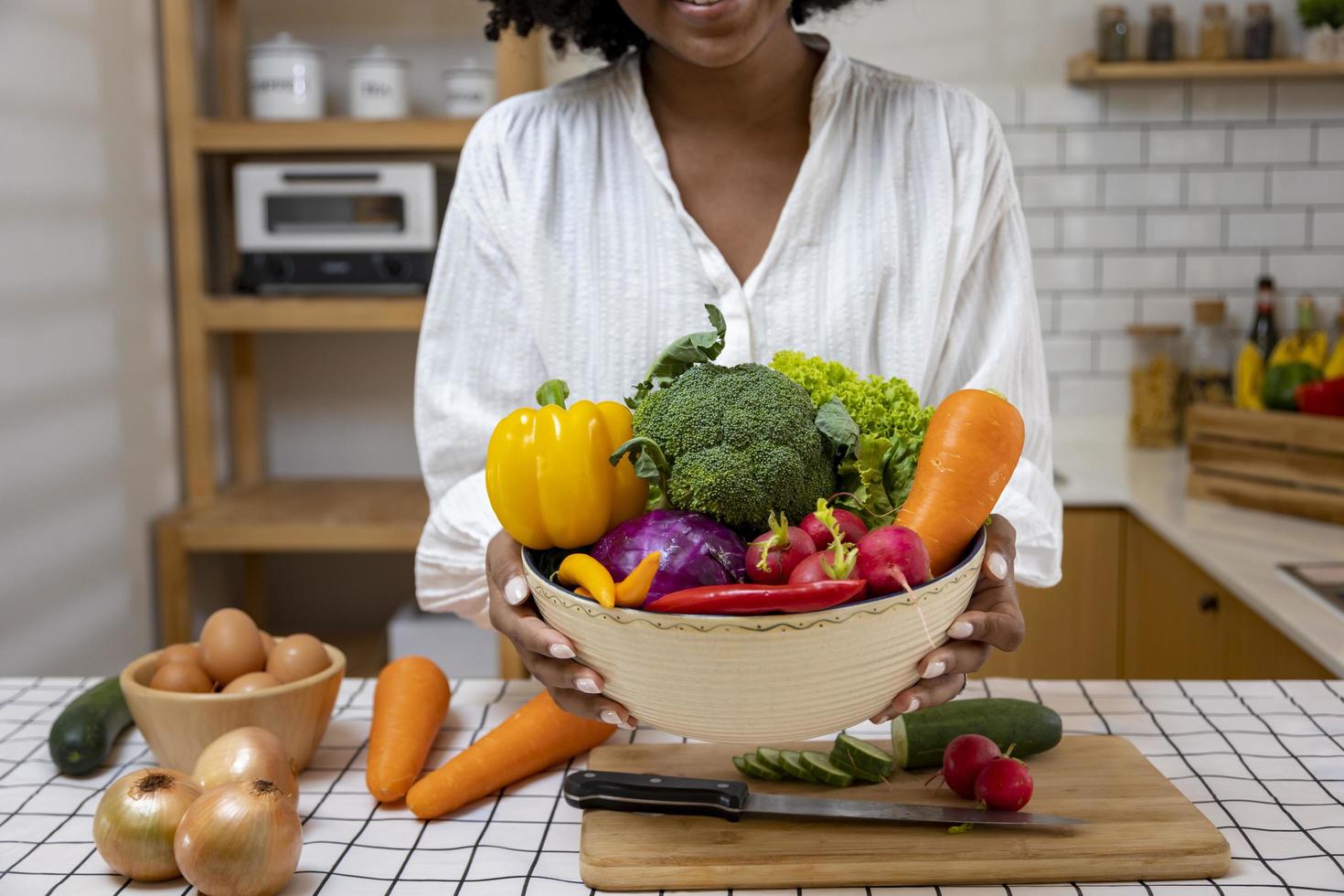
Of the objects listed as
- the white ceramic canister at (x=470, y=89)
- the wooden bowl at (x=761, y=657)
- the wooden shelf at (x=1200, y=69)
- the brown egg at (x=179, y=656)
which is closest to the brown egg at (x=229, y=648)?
the brown egg at (x=179, y=656)

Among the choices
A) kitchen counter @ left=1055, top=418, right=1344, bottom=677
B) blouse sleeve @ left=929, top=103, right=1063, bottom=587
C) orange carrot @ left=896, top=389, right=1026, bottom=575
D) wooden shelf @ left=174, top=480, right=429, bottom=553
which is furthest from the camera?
wooden shelf @ left=174, top=480, right=429, bottom=553

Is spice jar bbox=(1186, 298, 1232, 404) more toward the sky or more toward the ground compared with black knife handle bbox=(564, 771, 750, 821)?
more toward the sky

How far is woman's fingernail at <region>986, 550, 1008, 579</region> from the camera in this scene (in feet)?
2.66

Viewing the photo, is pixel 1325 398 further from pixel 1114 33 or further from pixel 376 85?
pixel 376 85

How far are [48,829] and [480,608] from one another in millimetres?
470

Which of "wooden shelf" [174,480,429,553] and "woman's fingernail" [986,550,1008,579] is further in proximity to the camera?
"wooden shelf" [174,480,429,553]

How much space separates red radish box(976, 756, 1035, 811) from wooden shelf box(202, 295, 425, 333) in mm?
1829

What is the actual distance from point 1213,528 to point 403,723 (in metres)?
1.51

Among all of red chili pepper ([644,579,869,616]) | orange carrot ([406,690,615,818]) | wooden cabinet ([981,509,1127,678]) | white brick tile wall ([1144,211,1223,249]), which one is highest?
white brick tile wall ([1144,211,1223,249])

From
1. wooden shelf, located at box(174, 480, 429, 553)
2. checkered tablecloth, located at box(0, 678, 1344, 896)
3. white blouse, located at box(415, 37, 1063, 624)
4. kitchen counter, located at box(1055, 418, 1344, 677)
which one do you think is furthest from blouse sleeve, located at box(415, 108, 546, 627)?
wooden shelf, located at box(174, 480, 429, 553)

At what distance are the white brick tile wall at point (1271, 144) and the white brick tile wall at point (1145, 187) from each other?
140mm

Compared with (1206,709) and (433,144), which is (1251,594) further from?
(433,144)

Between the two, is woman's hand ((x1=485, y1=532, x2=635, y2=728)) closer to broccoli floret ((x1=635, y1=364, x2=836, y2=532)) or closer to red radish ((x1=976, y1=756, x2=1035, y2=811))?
broccoli floret ((x1=635, y1=364, x2=836, y2=532))

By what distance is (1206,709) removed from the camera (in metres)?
1.07
